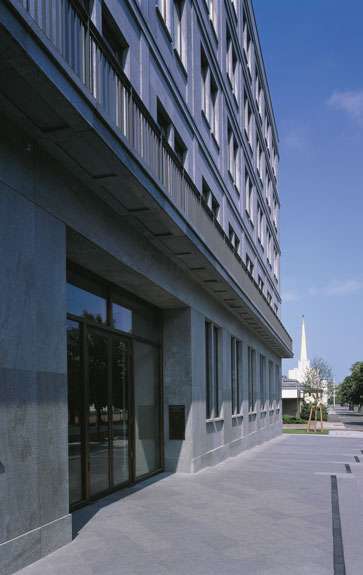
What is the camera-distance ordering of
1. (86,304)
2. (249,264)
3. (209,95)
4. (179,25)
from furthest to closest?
(249,264), (209,95), (179,25), (86,304)

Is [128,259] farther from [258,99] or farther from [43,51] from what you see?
[258,99]

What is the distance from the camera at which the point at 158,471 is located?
14.3 metres

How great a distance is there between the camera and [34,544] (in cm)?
677

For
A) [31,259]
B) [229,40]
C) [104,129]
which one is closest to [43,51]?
[104,129]

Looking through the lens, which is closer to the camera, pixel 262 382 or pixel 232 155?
pixel 232 155

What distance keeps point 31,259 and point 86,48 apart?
3.16 meters

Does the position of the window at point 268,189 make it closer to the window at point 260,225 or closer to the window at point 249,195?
the window at point 260,225

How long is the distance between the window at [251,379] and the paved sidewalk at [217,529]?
13439 millimetres

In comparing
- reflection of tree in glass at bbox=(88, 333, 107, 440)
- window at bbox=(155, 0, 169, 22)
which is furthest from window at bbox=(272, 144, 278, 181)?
reflection of tree in glass at bbox=(88, 333, 107, 440)

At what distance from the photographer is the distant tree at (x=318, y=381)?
56.4m

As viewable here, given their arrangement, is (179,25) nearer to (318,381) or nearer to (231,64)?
(231,64)

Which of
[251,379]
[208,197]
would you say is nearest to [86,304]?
[208,197]

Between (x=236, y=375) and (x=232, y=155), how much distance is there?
8.86m

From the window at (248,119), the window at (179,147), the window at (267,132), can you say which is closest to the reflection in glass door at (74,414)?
the window at (179,147)
